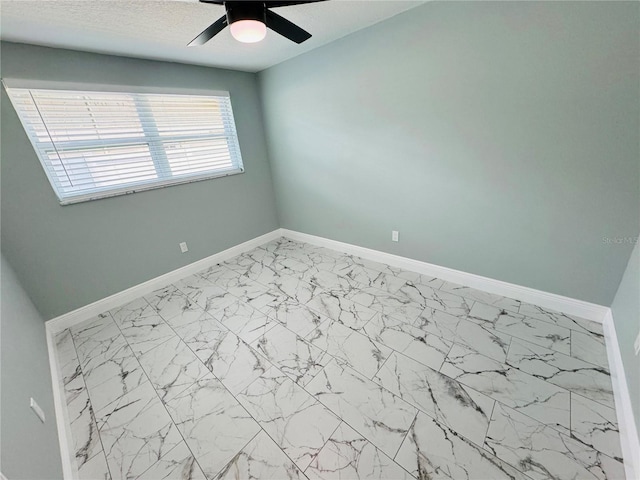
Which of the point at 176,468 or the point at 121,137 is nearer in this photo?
the point at 176,468

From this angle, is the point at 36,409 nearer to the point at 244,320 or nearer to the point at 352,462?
the point at 244,320

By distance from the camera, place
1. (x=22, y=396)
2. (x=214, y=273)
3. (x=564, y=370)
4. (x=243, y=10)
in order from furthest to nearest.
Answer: (x=214, y=273), (x=564, y=370), (x=243, y=10), (x=22, y=396)

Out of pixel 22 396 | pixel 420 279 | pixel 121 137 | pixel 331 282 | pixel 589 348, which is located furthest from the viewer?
pixel 331 282

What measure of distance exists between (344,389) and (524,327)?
140 centimetres

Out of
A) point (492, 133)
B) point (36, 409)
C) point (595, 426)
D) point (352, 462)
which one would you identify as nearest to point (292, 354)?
point (352, 462)

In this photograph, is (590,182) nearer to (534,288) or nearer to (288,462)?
(534,288)

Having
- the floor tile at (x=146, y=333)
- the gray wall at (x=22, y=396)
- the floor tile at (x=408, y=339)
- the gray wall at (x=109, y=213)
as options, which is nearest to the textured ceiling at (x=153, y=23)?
the gray wall at (x=109, y=213)

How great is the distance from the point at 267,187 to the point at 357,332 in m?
2.54

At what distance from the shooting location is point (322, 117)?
2844mm

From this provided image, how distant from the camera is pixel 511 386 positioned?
1.46m

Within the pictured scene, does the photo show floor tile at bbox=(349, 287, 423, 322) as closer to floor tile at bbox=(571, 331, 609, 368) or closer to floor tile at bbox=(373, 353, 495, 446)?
floor tile at bbox=(373, 353, 495, 446)

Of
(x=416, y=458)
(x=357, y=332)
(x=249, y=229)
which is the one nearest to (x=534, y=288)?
(x=357, y=332)

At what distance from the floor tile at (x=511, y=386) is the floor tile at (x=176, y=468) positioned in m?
1.46

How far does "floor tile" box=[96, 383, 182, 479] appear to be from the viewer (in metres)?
1.28
